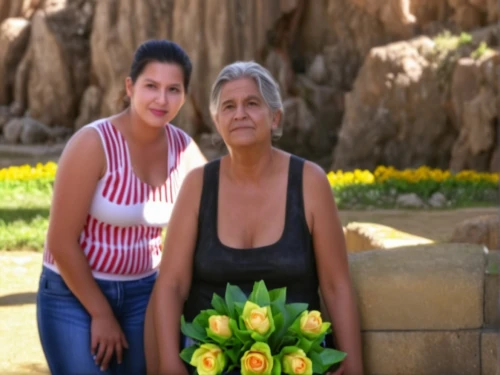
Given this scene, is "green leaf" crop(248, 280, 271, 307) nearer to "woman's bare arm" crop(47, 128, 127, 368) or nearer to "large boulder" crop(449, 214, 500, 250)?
"woman's bare arm" crop(47, 128, 127, 368)

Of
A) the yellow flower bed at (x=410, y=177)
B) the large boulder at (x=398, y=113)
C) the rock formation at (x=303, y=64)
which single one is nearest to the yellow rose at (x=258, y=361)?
the yellow flower bed at (x=410, y=177)

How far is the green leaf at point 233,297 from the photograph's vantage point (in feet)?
9.71

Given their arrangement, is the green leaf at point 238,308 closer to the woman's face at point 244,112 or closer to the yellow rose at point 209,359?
the yellow rose at point 209,359

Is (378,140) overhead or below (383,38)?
below

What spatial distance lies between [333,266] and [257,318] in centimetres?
46

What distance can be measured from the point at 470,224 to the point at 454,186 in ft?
21.6

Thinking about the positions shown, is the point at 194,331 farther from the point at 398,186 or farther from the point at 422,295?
the point at 398,186

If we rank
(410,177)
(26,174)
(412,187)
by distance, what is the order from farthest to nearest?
1. (26,174)
2. (410,177)
3. (412,187)

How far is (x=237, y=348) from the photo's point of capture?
294cm

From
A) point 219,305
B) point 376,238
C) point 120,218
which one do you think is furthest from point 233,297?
point 376,238

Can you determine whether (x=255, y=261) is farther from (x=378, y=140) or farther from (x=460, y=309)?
(x=378, y=140)

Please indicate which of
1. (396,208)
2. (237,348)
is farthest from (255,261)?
(396,208)

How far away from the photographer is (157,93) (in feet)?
11.3

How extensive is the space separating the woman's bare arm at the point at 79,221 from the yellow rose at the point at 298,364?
2.46 feet
